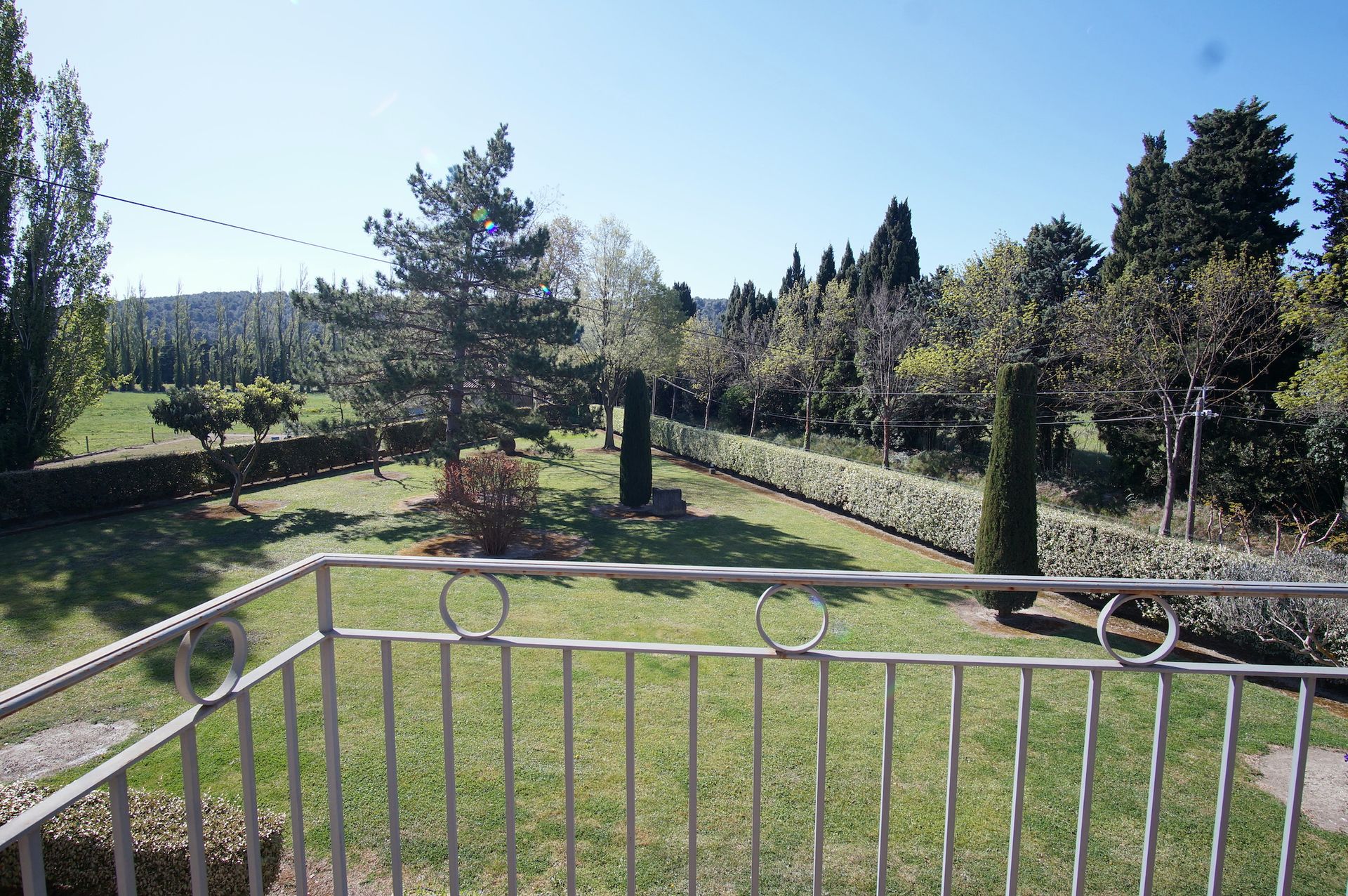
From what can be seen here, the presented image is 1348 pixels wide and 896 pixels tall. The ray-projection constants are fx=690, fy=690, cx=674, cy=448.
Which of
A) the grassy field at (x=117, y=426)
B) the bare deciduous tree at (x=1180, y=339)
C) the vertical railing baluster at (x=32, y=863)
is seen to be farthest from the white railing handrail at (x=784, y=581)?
the grassy field at (x=117, y=426)

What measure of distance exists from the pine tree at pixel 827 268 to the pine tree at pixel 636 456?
19.5 m

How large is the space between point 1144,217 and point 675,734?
20872mm

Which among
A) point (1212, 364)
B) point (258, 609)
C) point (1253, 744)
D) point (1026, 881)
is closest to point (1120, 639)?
point (1253, 744)

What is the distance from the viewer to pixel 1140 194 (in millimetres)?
19312

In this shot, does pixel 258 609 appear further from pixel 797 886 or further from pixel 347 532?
pixel 797 886

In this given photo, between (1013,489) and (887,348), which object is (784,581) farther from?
(887,348)

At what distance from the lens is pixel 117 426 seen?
31016 millimetres

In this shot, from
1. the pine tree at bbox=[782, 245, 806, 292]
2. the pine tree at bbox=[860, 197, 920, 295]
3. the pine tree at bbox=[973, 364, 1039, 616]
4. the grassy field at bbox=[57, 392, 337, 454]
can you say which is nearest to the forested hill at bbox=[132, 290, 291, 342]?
the grassy field at bbox=[57, 392, 337, 454]

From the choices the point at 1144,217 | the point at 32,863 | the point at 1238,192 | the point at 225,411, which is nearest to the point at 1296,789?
the point at 32,863

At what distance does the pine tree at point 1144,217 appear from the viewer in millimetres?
16734

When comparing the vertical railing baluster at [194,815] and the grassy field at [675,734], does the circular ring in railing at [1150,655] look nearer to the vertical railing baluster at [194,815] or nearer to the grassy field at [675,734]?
the vertical railing baluster at [194,815]

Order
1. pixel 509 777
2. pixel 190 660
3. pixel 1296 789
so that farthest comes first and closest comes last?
pixel 509 777 < pixel 1296 789 < pixel 190 660

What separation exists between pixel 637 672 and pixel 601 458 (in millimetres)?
17374

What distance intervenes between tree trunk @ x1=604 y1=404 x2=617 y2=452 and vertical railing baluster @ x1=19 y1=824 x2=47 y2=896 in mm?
23669
